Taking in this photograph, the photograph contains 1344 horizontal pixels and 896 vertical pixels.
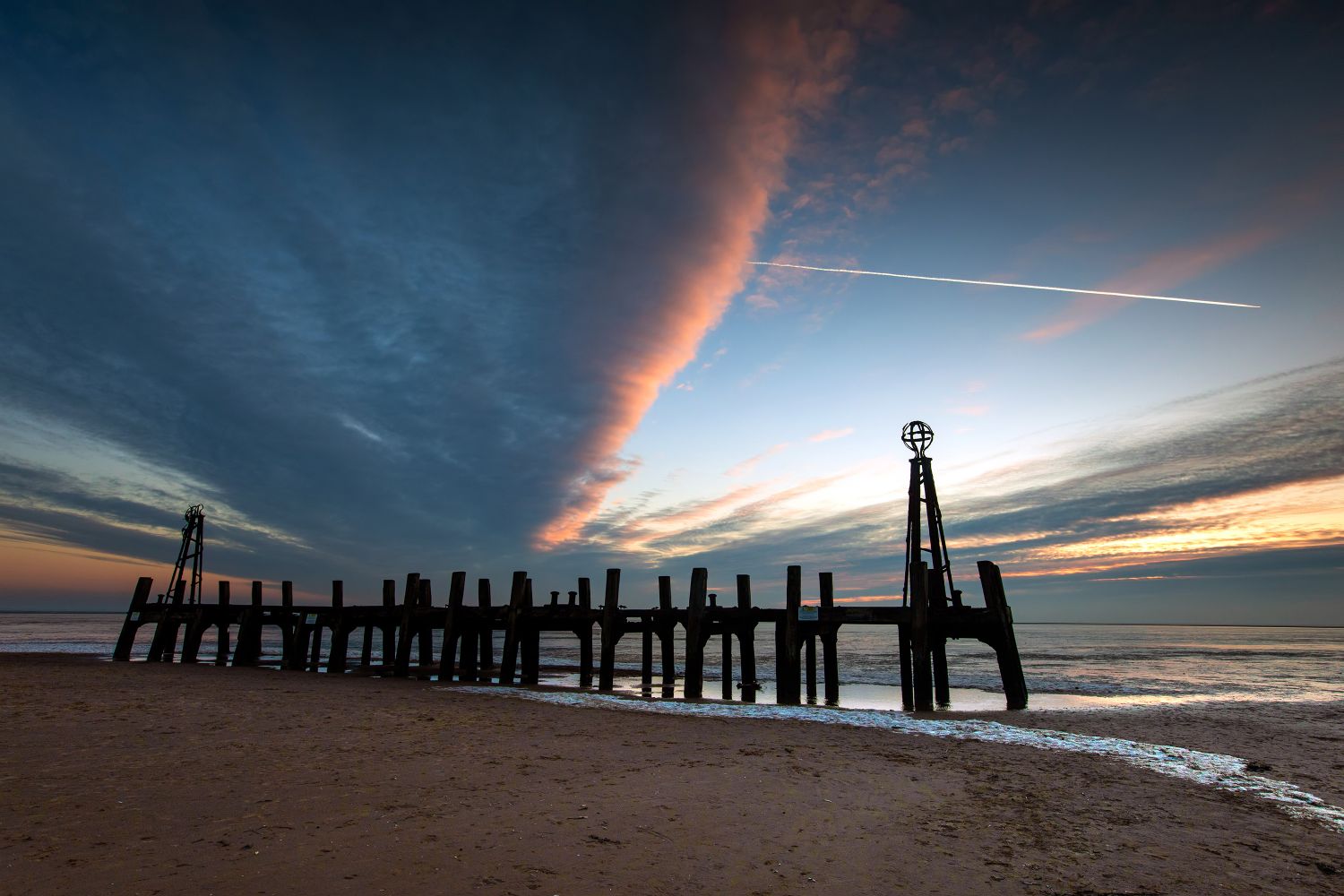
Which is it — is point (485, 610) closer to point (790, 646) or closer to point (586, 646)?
point (586, 646)

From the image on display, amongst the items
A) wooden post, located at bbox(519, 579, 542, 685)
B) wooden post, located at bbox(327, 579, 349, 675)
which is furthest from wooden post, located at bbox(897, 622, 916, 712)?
wooden post, located at bbox(327, 579, 349, 675)

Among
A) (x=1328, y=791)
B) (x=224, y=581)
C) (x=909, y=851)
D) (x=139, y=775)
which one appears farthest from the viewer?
(x=224, y=581)

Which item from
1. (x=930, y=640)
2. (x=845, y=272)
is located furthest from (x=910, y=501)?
(x=845, y=272)

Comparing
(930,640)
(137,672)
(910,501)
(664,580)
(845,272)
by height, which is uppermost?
(845,272)

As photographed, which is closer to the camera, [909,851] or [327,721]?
[909,851]

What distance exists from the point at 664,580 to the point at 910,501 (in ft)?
26.0

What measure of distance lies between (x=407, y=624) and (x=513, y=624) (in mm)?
4509

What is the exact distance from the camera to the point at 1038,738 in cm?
1158

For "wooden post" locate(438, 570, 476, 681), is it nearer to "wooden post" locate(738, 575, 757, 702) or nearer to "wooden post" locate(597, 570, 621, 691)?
"wooden post" locate(597, 570, 621, 691)

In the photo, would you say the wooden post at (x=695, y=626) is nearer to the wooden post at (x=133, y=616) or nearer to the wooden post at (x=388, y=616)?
the wooden post at (x=388, y=616)

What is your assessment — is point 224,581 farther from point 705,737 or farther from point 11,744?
point 705,737

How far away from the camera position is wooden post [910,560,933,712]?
52.3ft

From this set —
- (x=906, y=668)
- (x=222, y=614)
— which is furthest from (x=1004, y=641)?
(x=222, y=614)

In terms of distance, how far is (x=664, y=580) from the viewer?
70.0 ft
